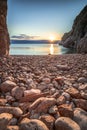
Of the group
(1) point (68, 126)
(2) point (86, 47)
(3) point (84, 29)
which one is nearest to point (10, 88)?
(1) point (68, 126)

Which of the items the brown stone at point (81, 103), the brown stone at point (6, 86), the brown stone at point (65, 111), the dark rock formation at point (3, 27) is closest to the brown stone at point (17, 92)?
the brown stone at point (6, 86)

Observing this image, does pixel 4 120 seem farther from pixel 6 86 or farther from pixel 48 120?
pixel 6 86

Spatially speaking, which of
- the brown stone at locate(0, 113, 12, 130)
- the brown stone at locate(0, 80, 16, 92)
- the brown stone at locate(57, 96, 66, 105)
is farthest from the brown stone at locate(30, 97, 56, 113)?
the brown stone at locate(0, 80, 16, 92)

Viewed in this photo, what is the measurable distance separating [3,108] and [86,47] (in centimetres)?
2849

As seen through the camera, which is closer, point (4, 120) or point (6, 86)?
point (4, 120)

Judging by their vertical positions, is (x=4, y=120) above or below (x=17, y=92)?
below

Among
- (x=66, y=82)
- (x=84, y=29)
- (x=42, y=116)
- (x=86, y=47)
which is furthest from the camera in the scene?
(x=84, y=29)

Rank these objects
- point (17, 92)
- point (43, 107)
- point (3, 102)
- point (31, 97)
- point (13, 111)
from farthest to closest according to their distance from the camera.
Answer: point (17, 92) < point (31, 97) < point (3, 102) < point (43, 107) < point (13, 111)

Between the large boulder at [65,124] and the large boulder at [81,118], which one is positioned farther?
the large boulder at [81,118]

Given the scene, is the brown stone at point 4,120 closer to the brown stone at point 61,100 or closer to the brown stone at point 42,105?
the brown stone at point 42,105

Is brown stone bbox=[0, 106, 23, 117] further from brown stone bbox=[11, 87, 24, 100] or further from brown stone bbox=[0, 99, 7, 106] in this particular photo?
brown stone bbox=[11, 87, 24, 100]

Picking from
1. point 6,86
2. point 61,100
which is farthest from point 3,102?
point 61,100

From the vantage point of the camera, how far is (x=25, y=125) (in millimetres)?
3240

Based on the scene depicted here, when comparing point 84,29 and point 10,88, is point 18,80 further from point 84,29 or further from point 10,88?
point 84,29
